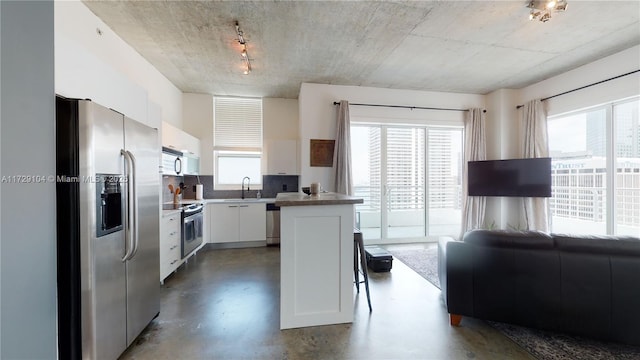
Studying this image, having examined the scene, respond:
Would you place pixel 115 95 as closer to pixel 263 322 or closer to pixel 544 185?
pixel 263 322

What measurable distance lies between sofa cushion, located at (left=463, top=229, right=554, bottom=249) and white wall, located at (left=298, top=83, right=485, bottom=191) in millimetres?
2687

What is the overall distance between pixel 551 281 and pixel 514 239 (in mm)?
368

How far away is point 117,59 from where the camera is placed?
2.80m

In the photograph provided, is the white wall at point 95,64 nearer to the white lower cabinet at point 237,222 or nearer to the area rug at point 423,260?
the white lower cabinet at point 237,222

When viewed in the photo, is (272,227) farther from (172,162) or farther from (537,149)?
(537,149)

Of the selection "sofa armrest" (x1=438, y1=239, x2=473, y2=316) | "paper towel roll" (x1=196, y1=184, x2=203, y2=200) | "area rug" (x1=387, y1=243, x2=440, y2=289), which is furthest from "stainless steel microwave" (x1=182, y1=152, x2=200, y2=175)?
"sofa armrest" (x1=438, y1=239, x2=473, y2=316)

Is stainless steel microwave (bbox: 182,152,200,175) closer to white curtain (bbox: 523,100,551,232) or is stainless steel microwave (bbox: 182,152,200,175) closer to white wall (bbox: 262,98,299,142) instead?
white wall (bbox: 262,98,299,142)

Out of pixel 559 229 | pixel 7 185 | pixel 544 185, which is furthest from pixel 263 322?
pixel 559 229

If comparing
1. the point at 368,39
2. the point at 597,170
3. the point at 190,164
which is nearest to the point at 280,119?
the point at 190,164

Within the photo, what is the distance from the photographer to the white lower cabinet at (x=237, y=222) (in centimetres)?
437

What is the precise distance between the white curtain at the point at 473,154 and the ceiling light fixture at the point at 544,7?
8.00ft

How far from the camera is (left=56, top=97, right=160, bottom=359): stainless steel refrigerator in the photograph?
143cm

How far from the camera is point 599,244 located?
1.72 m

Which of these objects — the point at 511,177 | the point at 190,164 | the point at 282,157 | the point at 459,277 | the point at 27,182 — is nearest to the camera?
the point at 27,182
